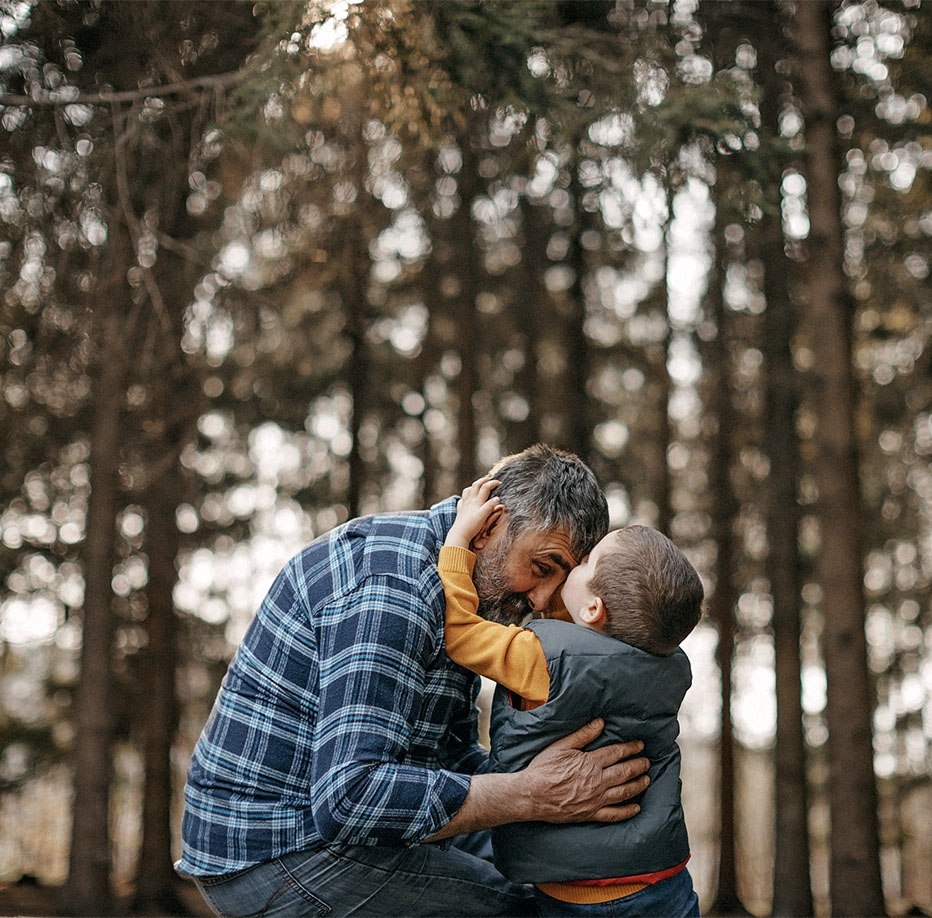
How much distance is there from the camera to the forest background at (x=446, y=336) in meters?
5.37

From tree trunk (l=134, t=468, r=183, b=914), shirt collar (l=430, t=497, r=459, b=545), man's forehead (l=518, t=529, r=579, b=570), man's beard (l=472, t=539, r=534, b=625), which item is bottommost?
tree trunk (l=134, t=468, r=183, b=914)

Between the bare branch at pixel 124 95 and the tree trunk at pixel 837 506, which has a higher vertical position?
the bare branch at pixel 124 95

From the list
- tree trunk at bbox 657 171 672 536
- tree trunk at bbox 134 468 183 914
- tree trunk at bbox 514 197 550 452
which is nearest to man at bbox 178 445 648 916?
tree trunk at bbox 134 468 183 914

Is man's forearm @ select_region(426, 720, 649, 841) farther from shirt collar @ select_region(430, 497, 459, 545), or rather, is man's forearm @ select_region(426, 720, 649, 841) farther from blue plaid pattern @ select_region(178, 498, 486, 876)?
shirt collar @ select_region(430, 497, 459, 545)

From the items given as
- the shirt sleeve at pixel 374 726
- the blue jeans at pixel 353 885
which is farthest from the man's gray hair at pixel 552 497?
the blue jeans at pixel 353 885

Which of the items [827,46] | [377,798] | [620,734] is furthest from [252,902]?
[827,46]

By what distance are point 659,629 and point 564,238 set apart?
10191 mm

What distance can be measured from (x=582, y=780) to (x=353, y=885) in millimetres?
667

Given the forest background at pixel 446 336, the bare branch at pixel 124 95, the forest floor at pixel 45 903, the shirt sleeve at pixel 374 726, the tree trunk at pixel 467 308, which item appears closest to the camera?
the shirt sleeve at pixel 374 726

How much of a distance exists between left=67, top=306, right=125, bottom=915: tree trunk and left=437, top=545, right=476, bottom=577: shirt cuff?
5447 millimetres

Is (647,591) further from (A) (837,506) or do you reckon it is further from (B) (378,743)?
(A) (837,506)

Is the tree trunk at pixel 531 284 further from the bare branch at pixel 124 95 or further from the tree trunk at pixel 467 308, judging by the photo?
the bare branch at pixel 124 95

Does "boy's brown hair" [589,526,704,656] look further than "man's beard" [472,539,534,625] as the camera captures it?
No

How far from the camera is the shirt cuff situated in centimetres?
267
